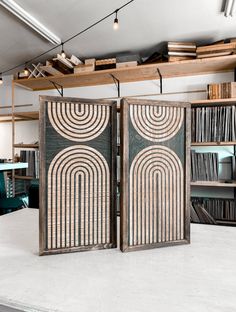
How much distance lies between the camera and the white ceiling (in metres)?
2.10

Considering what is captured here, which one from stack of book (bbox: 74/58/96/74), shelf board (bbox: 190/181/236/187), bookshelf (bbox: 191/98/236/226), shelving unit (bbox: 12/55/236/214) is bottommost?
shelf board (bbox: 190/181/236/187)

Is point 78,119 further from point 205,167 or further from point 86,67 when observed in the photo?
point 86,67

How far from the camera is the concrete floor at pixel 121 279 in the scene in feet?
1.30

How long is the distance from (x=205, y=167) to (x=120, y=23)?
1.71 m

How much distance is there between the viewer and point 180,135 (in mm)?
678

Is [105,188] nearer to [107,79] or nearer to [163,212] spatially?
[163,212]

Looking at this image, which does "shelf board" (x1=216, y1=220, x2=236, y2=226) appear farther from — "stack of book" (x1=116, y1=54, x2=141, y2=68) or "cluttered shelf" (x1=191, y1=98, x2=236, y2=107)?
"stack of book" (x1=116, y1=54, x2=141, y2=68)

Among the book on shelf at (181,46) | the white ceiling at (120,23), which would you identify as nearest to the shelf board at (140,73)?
the book on shelf at (181,46)

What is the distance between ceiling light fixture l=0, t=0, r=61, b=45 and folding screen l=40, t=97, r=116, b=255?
77.5 inches

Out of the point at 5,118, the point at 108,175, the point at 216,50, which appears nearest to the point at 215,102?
the point at 216,50

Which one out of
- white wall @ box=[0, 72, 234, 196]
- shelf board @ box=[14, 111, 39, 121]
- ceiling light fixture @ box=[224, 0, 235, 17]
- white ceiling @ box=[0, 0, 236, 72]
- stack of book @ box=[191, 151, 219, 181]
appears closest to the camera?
ceiling light fixture @ box=[224, 0, 235, 17]

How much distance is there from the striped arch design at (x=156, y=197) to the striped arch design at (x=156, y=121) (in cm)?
4

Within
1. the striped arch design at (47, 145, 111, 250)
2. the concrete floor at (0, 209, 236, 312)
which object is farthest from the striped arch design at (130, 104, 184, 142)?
the concrete floor at (0, 209, 236, 312)

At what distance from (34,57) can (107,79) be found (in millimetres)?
1028
